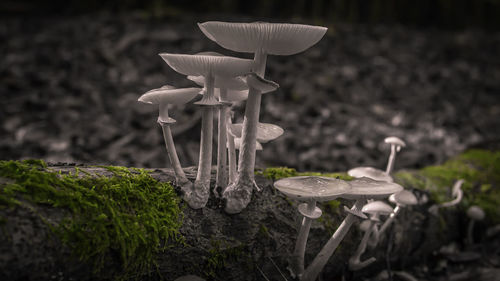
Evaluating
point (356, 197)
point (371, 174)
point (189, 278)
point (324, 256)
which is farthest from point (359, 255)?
point (189, 278)

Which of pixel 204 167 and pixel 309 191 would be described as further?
pixel 204 167

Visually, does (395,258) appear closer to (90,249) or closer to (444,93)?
(90,249)

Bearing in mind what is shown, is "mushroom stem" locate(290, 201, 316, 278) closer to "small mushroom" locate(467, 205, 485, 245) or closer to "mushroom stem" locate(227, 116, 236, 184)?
"mushroom stem" locate(227, 116, 236, 184)

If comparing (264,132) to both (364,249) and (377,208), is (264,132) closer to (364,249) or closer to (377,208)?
(377,208)

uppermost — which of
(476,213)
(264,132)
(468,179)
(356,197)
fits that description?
(264,132)

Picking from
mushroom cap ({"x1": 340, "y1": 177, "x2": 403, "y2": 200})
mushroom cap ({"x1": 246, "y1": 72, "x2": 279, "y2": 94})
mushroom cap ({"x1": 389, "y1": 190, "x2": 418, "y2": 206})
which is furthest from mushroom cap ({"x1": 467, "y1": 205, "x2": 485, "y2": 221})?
mushroom cap ({"x1": 246, "y1": 72, "x2": 279, "y2": 94})

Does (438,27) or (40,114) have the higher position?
(438,27)

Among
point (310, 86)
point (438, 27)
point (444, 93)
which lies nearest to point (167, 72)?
point (310, 86)
